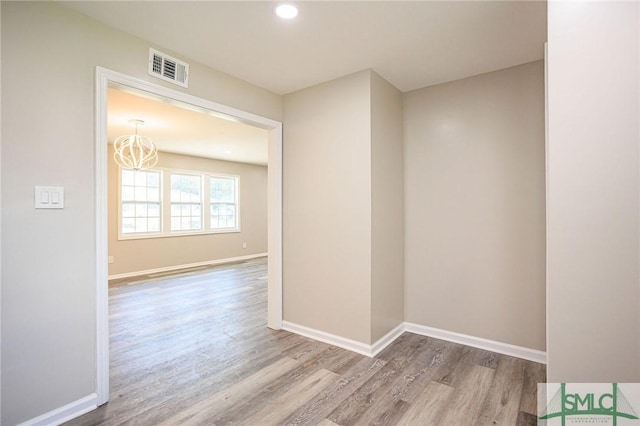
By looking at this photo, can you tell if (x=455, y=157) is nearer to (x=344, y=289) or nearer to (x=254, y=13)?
(x=344, y=289)

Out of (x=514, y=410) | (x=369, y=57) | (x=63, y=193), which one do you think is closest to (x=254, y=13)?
(x=369, y=57)

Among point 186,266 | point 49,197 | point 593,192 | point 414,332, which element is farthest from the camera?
point 186,266

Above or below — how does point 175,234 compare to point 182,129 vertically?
below

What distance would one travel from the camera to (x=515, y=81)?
9.09 feet

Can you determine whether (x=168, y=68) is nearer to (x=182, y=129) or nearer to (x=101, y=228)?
(x=101, y=228)

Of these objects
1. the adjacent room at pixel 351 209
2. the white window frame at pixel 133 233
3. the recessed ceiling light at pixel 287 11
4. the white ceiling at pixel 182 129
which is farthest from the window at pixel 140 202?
→ the recessed ceiling light at pixel 287 11

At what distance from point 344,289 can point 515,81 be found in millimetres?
2336

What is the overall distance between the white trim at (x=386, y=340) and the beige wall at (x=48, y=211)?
2.09 meters

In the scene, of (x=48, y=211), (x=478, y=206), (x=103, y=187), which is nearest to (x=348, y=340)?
(x=478, y=206)

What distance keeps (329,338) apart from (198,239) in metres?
5.27

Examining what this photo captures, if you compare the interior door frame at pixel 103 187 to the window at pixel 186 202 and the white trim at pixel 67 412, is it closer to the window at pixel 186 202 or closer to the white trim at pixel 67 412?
the white trim at pixel 67 412

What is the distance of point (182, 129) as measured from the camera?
16.3 ft

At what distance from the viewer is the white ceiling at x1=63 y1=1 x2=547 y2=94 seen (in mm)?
1972
